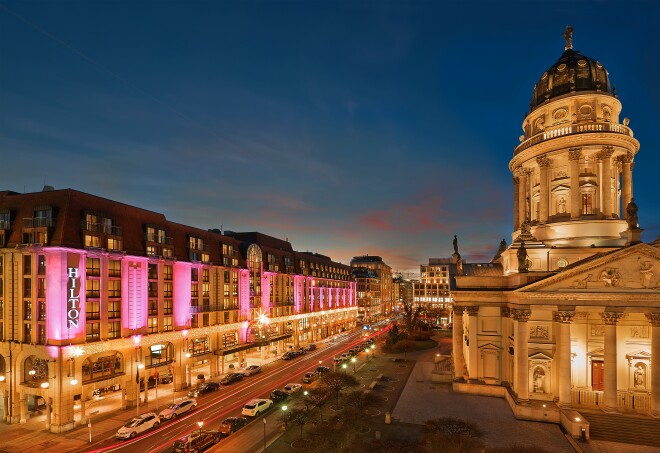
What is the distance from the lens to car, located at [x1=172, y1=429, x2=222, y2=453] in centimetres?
3275

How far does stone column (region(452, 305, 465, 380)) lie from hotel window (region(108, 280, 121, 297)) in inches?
1646

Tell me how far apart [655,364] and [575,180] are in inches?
972

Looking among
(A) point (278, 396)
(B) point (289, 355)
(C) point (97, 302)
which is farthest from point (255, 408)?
(B) point (289, 355)

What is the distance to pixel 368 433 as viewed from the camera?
35156 millimetres

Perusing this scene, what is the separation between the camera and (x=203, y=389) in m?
51.8

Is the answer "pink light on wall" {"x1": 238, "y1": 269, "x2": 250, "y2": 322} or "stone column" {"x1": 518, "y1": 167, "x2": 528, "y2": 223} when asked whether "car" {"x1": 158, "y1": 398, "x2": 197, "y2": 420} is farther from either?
"stone column" {"x1": 518, "y1": 167, "x2": 528, "y2": 223}

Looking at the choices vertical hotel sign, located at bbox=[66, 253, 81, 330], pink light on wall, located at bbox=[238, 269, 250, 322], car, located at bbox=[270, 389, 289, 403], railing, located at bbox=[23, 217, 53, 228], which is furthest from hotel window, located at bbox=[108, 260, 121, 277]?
pink light on wall, located at bbox=[238, 269, 250, 322]

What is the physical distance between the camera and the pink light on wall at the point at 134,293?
47594mm

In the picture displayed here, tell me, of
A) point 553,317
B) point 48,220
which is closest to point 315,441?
point 553,317

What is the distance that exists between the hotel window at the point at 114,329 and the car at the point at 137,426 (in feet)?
36.8

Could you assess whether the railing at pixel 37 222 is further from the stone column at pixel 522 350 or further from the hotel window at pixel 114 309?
the stone column at pixel 522 350

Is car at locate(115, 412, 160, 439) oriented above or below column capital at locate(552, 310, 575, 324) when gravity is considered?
below

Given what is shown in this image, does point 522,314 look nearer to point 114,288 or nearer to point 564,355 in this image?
point 564,355

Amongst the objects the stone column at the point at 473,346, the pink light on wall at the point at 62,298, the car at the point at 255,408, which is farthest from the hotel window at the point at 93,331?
the stone column at the point at 473,346
